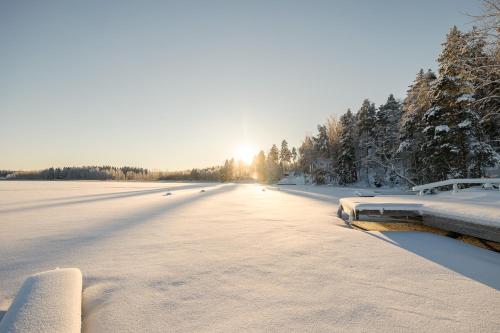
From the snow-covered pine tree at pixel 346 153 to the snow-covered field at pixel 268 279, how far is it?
39.7 m

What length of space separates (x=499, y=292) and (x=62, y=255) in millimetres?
6171

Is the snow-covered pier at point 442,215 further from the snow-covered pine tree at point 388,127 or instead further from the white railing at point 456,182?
the snow-covered pine tree at point 388,127

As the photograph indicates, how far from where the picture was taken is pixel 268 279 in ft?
11.1

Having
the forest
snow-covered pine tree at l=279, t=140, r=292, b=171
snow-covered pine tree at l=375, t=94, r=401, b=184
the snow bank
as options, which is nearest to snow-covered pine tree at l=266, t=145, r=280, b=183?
the forest

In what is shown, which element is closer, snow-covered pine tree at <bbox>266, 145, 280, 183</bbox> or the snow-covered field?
the snow-covered field

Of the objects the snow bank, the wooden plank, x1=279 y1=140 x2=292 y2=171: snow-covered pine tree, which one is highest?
x1=279 y1=140 x2=292 y2=171: snow-covered pine tree

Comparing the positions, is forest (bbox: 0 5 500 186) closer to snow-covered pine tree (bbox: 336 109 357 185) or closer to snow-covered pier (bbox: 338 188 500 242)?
snow-covered pine tree (bbox: 336 109 357 185)

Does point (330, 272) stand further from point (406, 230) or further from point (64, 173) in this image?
point (64, 173)

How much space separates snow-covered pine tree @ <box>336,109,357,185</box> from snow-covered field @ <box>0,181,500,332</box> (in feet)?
130

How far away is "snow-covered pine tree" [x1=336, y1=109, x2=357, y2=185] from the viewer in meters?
43.7

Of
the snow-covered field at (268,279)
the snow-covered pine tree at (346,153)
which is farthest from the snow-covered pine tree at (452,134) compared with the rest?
the snow-covered pine tree at (346,153)

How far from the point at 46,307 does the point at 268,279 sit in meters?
2.26

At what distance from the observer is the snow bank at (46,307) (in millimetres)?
1854

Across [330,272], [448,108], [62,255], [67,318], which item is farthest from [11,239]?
[448,108]
